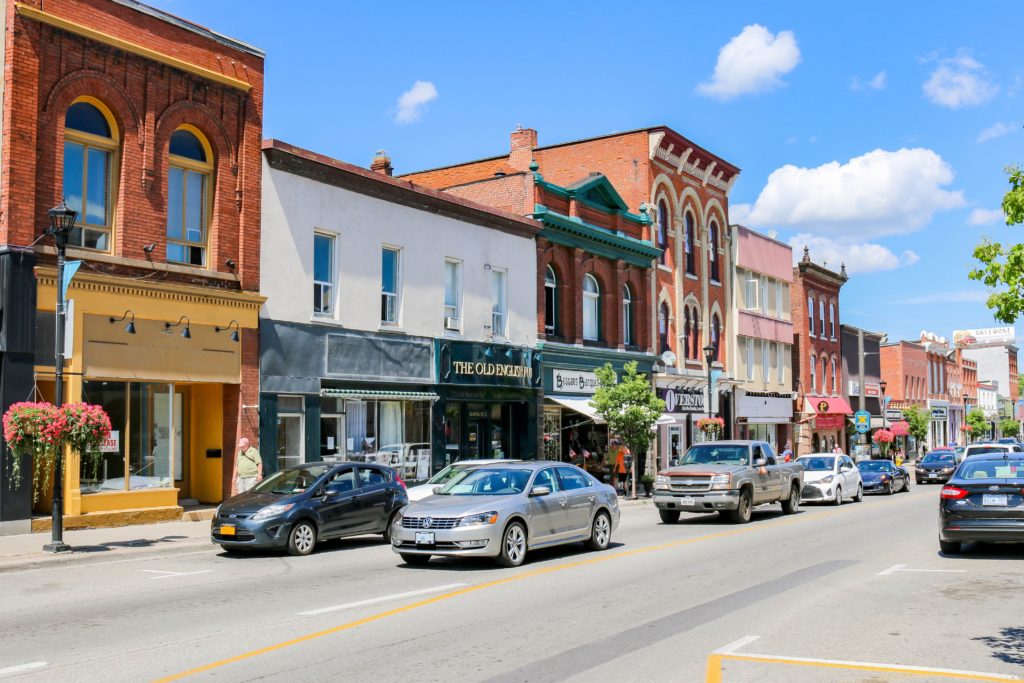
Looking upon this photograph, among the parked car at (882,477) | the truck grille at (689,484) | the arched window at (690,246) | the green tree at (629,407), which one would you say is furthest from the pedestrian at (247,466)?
the arched window at (690,246)

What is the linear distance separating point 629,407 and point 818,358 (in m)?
31.1

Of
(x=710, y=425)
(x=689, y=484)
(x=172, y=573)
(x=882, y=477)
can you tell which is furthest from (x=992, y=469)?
(x=710, y=425)

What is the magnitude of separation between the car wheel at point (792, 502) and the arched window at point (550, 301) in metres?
11.4

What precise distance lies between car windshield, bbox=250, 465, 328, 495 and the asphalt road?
1.13m

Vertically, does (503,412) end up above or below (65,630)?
above

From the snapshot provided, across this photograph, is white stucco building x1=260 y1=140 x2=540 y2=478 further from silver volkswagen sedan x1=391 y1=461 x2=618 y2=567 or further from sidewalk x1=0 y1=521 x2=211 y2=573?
silver volkswagen sedan x1=391 y1=461 x2=618 y2=567

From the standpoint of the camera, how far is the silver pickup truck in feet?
68.8

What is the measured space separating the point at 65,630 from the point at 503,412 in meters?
22.0

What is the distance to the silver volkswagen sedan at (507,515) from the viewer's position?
1346 cm

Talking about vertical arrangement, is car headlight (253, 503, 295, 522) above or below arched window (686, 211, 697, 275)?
below

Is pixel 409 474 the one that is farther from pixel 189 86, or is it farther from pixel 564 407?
pixel 189 86

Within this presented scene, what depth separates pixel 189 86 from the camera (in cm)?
2125

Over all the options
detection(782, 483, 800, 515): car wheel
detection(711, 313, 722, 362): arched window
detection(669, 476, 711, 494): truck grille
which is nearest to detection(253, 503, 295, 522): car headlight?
detection(669, 476, 711, 494): truck grille

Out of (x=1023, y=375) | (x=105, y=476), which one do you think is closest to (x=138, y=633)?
(x=105, y=476)
